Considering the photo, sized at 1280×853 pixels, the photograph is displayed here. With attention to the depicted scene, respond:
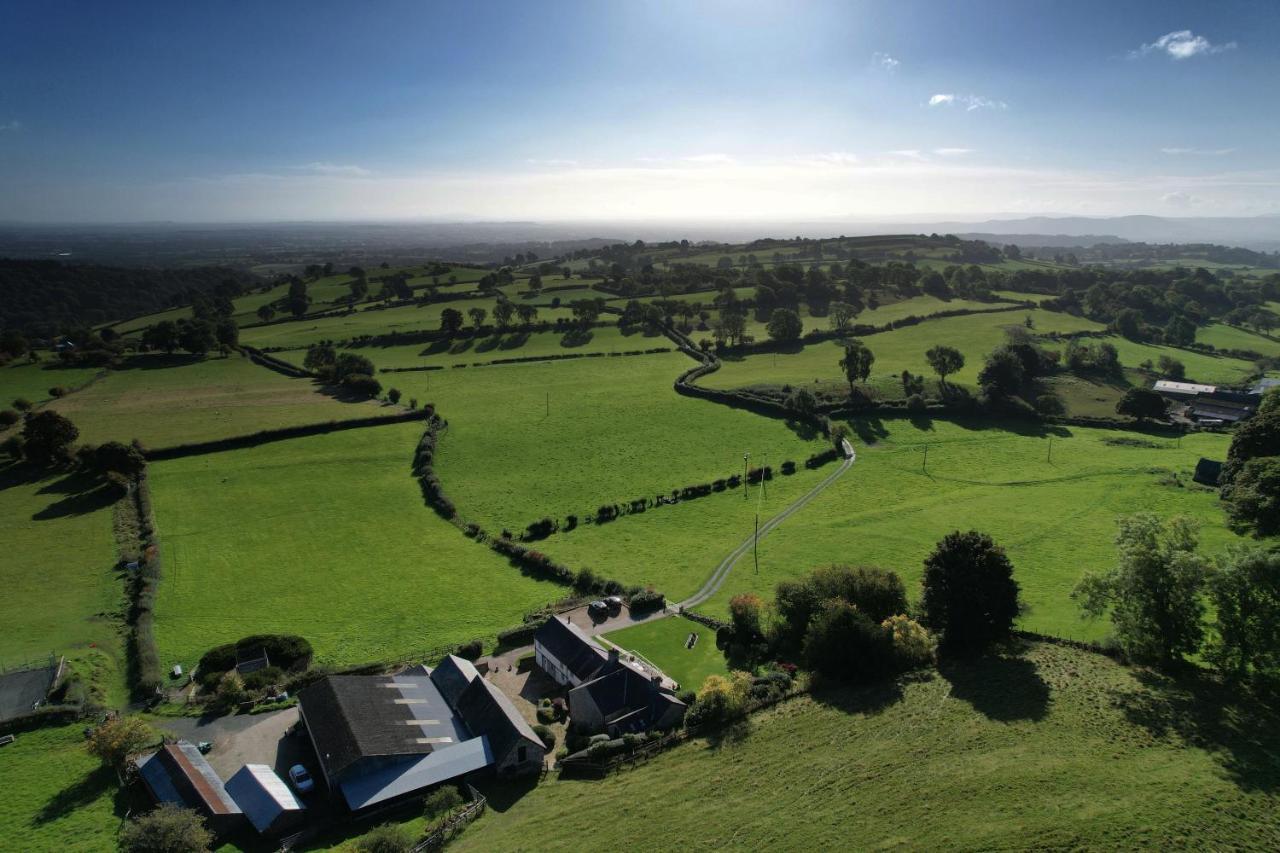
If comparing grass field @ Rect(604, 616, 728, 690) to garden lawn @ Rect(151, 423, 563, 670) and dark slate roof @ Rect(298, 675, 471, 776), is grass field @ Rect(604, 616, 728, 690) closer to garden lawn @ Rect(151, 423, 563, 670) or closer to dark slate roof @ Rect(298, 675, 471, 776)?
garden lawn @ Rect(151, 423, 563, 670)

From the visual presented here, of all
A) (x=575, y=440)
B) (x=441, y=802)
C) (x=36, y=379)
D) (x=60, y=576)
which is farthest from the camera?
(x=36, y=379)

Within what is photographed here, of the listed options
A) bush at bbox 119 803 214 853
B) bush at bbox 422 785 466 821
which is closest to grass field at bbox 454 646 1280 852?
bush at bbox 422 785 466 821

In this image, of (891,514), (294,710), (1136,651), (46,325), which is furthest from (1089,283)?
(46,325)

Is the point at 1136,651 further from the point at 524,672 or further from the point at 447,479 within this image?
the point at 447,479

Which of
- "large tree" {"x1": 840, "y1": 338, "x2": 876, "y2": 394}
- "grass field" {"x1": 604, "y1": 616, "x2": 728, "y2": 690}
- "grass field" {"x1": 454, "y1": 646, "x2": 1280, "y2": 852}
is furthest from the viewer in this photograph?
"large tree" {"x1": 840, "y1": 338, "x2": 876, "y2": 394}

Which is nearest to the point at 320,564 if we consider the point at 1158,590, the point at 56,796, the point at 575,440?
the point at 56,796

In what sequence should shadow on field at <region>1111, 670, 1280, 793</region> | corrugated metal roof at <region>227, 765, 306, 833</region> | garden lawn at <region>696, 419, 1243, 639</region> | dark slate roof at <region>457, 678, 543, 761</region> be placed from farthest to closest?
1. garden lawn at <region>696, 419, 1243, 639</region>
2. dark slate roof at <region>457, 678, 543, 761</region>
3. corrugated metal roof at <region>227, 765, 306, 833</region>
4. shadow on field at <region>1111, 670, 1280, 793</region>

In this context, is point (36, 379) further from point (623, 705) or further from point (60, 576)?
point (623, 705)
